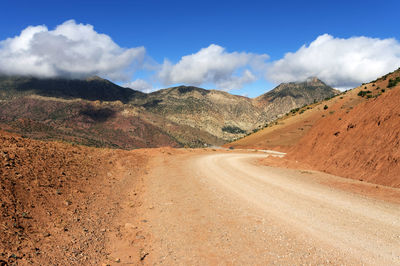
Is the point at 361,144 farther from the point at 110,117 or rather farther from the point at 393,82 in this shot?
the point at 110,117

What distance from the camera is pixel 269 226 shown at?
6.93 m

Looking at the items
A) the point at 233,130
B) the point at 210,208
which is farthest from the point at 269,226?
the point at 233,130

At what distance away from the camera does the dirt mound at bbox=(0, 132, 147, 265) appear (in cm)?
523

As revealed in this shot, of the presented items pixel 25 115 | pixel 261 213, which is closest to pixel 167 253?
pixel 261 213

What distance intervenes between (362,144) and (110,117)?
368 ft

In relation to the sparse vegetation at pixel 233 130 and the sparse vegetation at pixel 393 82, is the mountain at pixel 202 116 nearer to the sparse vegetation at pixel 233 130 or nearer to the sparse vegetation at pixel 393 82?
the sparse vegetation at pixel 233 130

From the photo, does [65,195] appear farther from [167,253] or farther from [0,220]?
[167,253]

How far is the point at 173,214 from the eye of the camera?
844 centimetres

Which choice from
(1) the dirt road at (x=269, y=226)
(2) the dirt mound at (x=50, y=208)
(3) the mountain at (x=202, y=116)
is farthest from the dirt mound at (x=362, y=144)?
(3) the mountain at (x=202, y=116)

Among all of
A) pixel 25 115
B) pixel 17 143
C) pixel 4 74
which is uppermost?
pixel 4 74

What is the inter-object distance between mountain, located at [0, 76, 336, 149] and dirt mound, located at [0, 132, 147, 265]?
4657cm

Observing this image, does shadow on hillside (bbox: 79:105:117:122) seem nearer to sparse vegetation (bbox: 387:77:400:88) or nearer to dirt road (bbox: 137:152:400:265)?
sparse vegetation (bbox: 387:77:400:88)

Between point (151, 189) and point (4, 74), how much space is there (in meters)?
214

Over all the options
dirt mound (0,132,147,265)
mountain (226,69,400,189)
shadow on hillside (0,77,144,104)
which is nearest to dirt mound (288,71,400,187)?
mountain (226,69,400,189)
